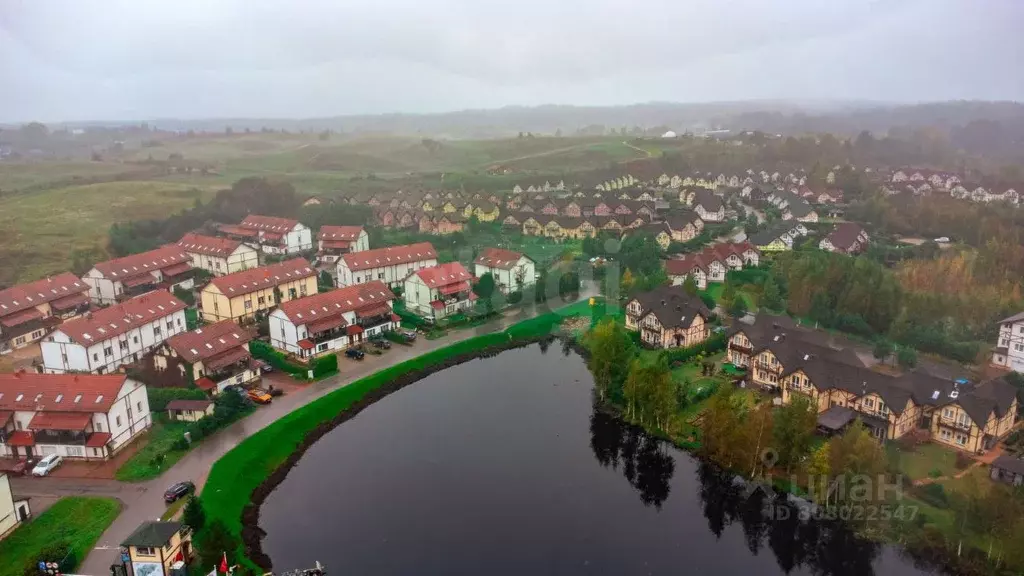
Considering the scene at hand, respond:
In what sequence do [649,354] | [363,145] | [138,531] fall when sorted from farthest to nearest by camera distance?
1. [363,145]
2. [649,354]
3. [138,531]

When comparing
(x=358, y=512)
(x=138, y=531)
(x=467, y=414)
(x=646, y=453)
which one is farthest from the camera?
(x=467, y=414)

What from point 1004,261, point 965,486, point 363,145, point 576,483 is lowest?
point 576,483

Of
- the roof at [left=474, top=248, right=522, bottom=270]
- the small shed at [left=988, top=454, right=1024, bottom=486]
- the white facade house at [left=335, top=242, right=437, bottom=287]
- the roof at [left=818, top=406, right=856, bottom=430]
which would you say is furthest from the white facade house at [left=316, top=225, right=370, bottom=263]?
the small shed at [left=988, top=454, right=1024, bottom=486]

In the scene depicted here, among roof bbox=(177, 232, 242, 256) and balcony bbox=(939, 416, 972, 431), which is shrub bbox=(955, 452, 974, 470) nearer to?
balcony bbox=(939, 416, 972, 431)

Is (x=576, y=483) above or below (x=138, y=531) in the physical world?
below

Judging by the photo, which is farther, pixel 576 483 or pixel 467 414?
pixel 467 414

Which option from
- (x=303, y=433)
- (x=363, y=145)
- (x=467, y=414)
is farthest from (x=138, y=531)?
(x=363, y=145)

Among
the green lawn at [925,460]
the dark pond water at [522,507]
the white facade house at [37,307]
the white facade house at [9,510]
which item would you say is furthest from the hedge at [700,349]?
the white facade house at [37,307]

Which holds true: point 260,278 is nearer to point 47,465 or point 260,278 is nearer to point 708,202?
point 47,465

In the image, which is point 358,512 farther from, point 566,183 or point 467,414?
point 566,183
